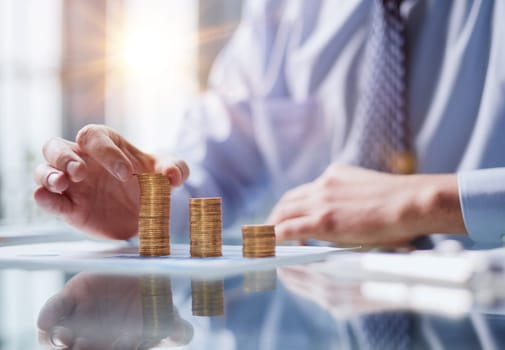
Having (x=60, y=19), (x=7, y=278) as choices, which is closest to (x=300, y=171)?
(x=7, y=278)

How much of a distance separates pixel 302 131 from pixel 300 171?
0.11 meters

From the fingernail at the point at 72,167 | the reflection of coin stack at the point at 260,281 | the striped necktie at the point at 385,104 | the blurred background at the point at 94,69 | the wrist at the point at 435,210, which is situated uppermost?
the blurred background at the point at 94,69

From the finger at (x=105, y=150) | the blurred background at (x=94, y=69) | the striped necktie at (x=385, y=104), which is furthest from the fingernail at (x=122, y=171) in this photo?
the blurred background at (x=94, y=69)

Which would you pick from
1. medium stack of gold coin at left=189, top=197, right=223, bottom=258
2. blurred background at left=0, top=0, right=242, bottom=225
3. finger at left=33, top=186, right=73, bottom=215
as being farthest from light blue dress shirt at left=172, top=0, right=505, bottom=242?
blurred background at left=0, top=0, right=242, bottom=225

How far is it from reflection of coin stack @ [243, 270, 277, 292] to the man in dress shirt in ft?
1.06

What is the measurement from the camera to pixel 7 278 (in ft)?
2.19

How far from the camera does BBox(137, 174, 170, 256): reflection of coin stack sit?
2.69ft

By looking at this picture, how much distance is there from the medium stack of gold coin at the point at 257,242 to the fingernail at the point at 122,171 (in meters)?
0.19

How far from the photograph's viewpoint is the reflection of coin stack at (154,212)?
2.69ft

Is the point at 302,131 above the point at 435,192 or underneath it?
above

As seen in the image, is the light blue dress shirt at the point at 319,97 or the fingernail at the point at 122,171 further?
the light blue dress shirt at the point at 319,97

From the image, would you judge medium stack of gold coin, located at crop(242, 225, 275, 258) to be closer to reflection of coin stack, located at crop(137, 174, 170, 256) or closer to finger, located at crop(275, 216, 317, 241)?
reflection of coin stack, located at crop(137, 174, 170, 256)

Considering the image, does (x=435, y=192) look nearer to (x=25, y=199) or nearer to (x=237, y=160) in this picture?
(x=237, y=160)

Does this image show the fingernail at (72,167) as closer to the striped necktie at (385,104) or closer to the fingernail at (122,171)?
the fingernail at (122,171)
